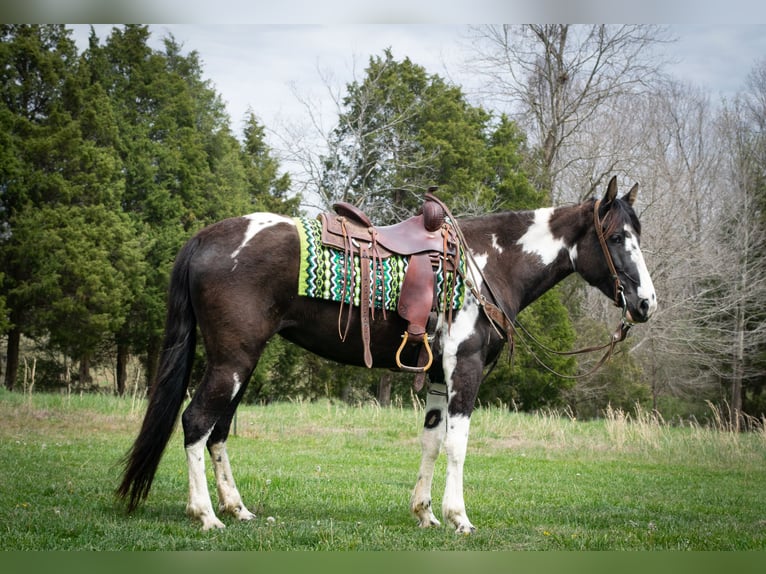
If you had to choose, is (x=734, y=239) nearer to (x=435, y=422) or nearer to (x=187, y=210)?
(x=187, y=210)

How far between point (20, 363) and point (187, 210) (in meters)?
5.82

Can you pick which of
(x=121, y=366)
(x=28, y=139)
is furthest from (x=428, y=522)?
(x=121, y=366)

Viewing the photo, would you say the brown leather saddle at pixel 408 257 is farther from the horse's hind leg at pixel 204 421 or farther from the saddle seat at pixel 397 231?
the horse's hind leg at pixel 204 421

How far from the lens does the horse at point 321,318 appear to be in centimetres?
441

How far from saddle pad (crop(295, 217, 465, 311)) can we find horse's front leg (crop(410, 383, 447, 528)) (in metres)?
0.67

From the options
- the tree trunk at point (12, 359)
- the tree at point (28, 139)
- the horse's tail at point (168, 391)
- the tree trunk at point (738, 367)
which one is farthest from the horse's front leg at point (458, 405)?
the tree trunk at point (738, 367)

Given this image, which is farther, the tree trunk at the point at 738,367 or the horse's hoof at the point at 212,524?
the tree trunk at the point at 738,367

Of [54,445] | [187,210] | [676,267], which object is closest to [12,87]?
[187,210]

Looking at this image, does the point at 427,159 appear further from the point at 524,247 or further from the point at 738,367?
the point at 524,247

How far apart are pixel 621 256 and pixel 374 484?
3.31 metres

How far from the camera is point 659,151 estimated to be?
56.9ft

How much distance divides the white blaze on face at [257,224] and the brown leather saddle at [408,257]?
287mm

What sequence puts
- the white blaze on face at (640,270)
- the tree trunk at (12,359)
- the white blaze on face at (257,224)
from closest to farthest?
the white blaze on face at (257,224), the white blaze on face at (640,270), the tree trunk at (12,359)

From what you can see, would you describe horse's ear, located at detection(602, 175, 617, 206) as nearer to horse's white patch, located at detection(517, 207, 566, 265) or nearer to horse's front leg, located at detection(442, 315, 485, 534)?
horse's white patch, located at detection(517, 207, 566, 265)
